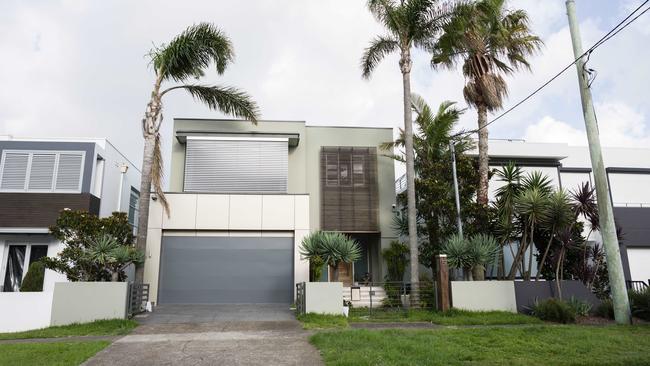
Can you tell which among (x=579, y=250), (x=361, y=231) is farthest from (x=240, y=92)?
(x=579, y=250)

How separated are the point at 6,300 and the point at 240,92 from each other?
9449mm

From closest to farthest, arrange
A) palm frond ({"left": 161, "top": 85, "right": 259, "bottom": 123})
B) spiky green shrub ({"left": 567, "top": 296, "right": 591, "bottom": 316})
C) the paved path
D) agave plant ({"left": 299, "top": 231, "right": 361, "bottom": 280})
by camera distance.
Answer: the paved path → spiky green shrub ({"left": 567, "top": 296, "right": 591, "bottom": 316}) → agave plant ({"left": 299, "top": 231, "right": 361, "bottom": 280}) → palm frond ({"left": 161, "top": 85, "right": 259, "bottom": 123})

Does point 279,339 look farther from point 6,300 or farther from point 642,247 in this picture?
point 642,247

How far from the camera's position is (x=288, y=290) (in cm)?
1658

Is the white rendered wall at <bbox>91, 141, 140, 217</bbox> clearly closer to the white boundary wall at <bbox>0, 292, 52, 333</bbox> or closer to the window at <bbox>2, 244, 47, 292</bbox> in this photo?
the window at <bbox>2, 244, 47, 292</bbox>

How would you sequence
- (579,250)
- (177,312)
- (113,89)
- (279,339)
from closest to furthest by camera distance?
(279,339)
(177,312)
(579,250)
(113,89)

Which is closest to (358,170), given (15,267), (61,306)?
(61,306)

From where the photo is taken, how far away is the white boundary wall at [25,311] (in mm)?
11242

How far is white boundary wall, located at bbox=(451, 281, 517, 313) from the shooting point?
1292 cm

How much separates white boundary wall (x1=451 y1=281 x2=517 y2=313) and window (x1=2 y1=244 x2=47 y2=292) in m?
14.8

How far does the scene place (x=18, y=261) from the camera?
16.3m

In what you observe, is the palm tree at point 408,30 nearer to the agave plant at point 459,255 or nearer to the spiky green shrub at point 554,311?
the agave plant at point 459,255

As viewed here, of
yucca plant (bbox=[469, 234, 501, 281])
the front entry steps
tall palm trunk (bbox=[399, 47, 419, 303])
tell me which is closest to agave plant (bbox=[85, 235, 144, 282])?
the front entry steps

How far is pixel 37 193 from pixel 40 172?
810mm
